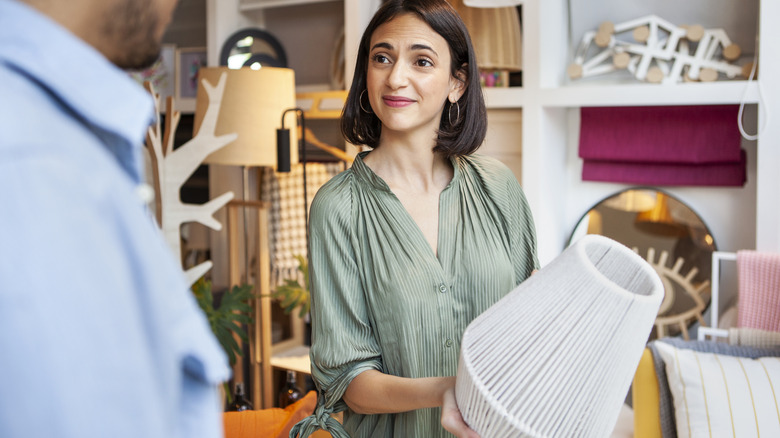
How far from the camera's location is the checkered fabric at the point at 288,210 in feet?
9.39

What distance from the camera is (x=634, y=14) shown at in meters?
2.45

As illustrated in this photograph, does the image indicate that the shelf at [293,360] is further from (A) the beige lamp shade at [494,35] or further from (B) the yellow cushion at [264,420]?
(A) the beige lamp shade at [494,35]

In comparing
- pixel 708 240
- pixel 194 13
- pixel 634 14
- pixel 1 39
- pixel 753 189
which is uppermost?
pixel 194 13

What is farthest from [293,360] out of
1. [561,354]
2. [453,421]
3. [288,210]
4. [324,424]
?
[561,354]

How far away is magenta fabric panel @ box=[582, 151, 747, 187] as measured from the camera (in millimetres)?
2352

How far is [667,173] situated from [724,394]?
0.92 metres

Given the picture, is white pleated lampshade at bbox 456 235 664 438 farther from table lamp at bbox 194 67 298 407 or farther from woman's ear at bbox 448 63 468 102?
table lamp at bbox 194 67 298 407

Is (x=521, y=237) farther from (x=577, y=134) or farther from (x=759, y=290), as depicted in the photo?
(x=577, y=134)

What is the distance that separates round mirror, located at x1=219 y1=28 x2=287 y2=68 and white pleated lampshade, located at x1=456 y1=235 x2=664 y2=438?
8.37 ft

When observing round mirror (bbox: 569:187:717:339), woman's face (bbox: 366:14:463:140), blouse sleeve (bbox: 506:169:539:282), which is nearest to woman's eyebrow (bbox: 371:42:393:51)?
woman's face (bbox: 366:14:463:140)

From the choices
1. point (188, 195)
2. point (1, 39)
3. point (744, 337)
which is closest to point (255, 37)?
point (188, 195)

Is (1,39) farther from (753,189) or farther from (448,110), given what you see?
(753,189)

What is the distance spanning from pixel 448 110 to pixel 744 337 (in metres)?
1.15

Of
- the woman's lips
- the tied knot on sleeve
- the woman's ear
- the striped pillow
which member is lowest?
the striped pillow
